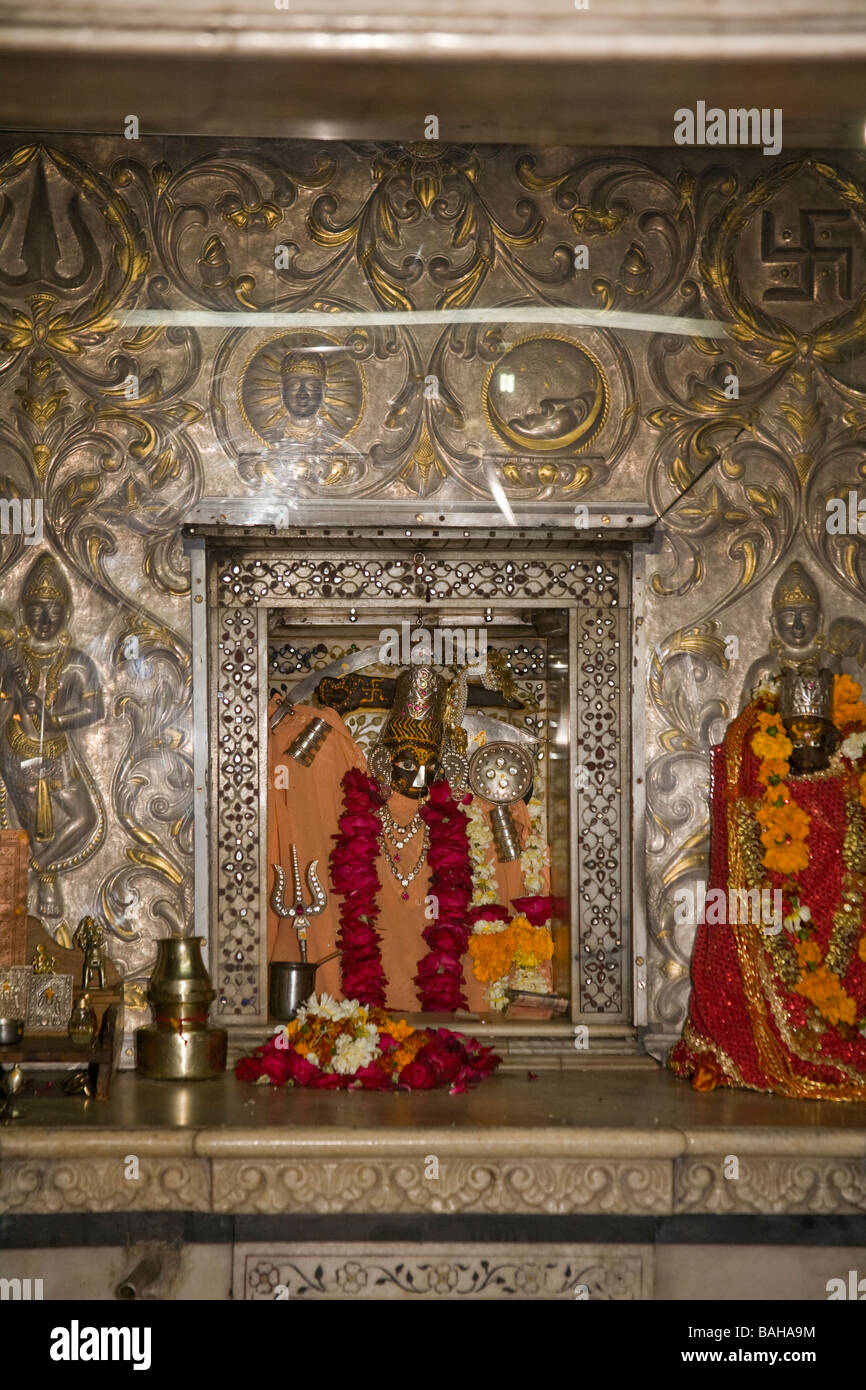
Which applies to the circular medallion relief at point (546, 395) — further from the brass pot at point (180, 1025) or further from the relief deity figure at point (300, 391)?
the brass pot at point (180, 1025)

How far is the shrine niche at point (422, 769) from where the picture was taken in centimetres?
529

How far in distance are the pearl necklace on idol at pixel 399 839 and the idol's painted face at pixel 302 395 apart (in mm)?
1944

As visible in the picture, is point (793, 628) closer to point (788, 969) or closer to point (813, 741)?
point (813, 741)

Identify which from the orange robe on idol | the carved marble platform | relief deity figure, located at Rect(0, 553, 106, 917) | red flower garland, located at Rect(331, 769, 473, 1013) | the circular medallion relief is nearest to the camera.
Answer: the carved marble platform

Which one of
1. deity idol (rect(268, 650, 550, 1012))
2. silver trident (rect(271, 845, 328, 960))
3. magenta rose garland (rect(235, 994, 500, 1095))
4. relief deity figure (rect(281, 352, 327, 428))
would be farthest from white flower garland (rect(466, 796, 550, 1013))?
relief deity figure (rect(281, 352, 327, 428))

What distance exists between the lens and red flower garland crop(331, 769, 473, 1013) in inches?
227

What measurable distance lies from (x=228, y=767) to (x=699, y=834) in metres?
1.96

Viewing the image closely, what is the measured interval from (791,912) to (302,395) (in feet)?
9.21

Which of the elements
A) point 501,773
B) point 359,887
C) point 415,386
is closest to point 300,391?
point 415,386

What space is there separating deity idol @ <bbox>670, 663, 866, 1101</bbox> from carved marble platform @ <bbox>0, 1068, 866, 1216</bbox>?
20.3 inches

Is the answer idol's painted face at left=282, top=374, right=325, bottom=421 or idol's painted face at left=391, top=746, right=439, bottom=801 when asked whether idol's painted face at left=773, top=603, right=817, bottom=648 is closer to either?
idol's painted face at left=391, top=746, right=439, bottom=801

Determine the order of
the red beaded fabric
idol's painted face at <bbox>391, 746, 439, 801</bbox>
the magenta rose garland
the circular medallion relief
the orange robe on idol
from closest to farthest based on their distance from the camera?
the red beaded fabric < the magenta rose garland < the circular medallion relief < idol's painted face at <bbox>391, 746, 439, 801</bbox> < the orange robe on idol

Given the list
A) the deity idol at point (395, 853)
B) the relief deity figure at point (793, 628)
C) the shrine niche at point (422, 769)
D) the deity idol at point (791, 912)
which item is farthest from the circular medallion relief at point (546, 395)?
the deity idol at point (791, 912)

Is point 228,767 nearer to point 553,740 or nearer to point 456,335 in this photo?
point 553,740
